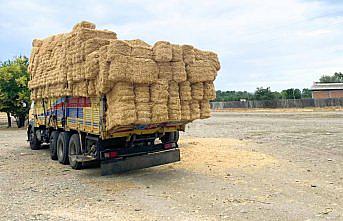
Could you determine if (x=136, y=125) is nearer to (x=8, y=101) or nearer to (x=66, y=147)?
(x=66, y=147)

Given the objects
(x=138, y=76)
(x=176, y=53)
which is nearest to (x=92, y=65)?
(x=138, y=76)

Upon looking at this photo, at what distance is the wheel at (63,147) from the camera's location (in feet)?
36.4

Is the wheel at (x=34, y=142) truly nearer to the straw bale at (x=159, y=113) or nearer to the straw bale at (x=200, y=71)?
the straw bale at (x=159, y=113)

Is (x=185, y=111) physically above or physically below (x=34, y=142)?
above

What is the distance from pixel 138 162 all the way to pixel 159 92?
2.05m

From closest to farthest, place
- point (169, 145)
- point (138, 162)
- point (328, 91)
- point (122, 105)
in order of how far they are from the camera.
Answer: point (122, 105)
point (138, 162)
point (169, 145)
point (328, 91)

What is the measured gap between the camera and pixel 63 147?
11.3 m

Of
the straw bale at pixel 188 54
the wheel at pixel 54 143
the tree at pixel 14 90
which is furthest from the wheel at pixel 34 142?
the tree at pixel 14 90

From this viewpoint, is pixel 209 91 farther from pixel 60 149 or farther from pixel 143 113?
pixel 60 149

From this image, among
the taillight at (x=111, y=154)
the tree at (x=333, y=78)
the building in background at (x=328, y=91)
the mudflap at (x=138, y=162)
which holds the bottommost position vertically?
the mudflap at (x=138, y=162)

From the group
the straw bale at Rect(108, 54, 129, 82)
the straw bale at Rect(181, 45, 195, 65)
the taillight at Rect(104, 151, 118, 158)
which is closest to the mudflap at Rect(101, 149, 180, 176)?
the taillight at Rect(104, 151, 118, 158)

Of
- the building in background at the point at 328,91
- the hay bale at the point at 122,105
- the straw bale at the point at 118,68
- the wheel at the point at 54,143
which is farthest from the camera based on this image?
the building in background at the point at 328,91

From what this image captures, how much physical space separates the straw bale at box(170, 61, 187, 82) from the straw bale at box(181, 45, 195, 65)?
240mm

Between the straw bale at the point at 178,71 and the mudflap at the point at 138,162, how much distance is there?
2.21m
